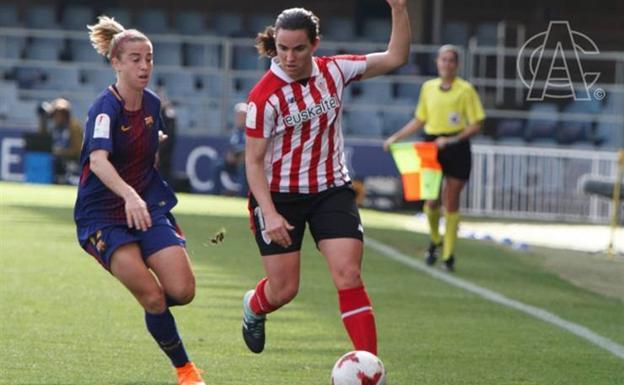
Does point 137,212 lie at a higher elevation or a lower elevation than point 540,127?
higher

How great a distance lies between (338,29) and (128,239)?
26.2m

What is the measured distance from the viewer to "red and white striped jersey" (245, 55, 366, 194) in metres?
8.56

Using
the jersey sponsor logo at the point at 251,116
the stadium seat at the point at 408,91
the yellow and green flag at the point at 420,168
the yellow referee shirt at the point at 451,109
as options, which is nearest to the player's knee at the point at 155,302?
the jersey sponsor logo at the point at 251,116

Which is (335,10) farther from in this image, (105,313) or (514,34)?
(105,313)

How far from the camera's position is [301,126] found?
8617mm

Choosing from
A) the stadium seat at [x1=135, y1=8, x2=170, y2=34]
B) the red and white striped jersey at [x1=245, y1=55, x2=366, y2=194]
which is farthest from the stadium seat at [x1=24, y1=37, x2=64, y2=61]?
the red and white striped jersey at [x1=245, y1=55, x2=366, y2=194]

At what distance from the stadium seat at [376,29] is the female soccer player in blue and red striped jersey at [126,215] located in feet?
83.6

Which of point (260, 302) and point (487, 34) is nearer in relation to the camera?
point (260, 302)

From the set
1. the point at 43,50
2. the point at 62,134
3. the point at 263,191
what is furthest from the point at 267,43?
the point at 43,50

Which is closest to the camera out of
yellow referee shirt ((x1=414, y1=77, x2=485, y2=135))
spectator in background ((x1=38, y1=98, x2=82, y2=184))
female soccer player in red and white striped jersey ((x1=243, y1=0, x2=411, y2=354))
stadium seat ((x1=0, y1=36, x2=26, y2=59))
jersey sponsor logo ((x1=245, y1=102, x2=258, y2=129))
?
female soccer player in red and white striped jersey ((x1=243, y1=0, x2=411, y2=354))

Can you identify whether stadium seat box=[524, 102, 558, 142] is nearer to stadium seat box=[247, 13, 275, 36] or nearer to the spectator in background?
stadium seat box=[247, 13, 275, 36]

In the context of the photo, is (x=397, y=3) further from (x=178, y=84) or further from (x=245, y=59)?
(x=245, y=59)

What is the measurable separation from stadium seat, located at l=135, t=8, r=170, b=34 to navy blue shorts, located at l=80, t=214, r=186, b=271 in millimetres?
26358

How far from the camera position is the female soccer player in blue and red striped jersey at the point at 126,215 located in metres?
8.39
